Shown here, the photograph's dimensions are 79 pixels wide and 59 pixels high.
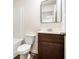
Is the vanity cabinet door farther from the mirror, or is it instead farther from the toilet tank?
the mirror

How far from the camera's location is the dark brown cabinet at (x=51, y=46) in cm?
260

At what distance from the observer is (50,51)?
271 centimetres

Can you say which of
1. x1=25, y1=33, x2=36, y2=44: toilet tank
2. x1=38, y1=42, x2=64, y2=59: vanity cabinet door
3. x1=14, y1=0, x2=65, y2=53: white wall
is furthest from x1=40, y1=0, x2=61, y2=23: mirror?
x1=38, y1=42, x2=64, y2=59: vanity cabinet door

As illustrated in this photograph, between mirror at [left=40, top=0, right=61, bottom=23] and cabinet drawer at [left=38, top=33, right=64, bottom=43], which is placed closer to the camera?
cabinet drawer at [left=38, top=33, right=64, bottom=43]

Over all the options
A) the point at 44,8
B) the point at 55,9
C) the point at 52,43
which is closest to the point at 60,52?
the point at 52,43

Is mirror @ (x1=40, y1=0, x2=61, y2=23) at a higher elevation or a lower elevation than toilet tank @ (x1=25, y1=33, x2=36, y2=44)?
higher

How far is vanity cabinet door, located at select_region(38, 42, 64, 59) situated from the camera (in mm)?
2621

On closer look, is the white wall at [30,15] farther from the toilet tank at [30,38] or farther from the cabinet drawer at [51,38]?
the cabinet drawer at [51,38]

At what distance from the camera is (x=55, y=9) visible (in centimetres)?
310

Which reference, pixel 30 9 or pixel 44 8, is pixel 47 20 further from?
pixel 30 9

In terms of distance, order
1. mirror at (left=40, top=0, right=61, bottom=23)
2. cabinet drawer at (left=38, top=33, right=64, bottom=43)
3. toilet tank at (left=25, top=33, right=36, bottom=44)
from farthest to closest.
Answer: toilet tank at (left=25, top=33, right=36, bottom=44), mirror at (left=40, top=0, right=61, bottom=23), cabinet drawer at (left=38, top=33, right=64, bottom=43)

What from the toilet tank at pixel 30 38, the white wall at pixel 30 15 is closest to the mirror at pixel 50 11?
the white wall at pixel 30 15

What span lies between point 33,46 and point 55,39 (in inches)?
47.7

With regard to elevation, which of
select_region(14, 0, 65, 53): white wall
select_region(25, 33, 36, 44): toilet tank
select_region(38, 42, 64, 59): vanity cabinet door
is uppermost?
select_region(14, 0, 65, 53): white wall
